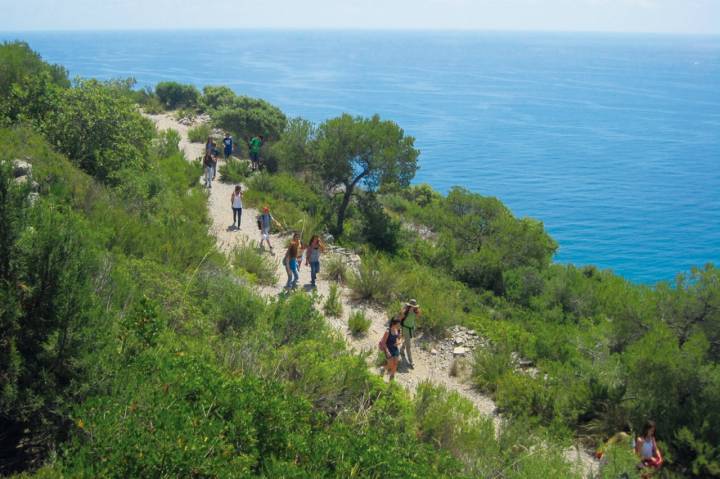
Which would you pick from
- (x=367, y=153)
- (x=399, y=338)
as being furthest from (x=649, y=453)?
(x=367, y=153)

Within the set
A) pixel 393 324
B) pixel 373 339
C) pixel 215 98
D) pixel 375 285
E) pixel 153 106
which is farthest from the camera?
pixel 153 106

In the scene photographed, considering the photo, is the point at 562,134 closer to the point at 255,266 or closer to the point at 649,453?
the point at 255,266

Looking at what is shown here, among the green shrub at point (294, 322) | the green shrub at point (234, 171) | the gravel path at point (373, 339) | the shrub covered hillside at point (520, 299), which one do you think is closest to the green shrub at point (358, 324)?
the gravel path at point (373, 339)

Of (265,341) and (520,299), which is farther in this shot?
(520,299)

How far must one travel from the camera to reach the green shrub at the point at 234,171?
25.2 meters

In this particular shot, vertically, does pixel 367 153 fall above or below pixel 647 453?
above

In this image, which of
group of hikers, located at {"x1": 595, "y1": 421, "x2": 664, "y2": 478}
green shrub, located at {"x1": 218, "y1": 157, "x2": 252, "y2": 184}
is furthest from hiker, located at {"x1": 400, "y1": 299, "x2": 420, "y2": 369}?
green shrub, located at {"x1": 218, "y1": 157, "x2": 252, "y2": 184}

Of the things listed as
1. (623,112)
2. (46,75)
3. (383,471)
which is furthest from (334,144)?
(623,112)

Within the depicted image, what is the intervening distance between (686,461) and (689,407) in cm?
94

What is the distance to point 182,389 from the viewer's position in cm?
624

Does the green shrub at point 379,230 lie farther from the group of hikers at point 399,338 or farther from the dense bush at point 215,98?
the dense bush at point 215,98

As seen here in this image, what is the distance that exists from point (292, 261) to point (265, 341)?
585 cm

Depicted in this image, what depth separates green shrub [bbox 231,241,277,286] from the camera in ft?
50.8

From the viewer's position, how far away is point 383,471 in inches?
234
